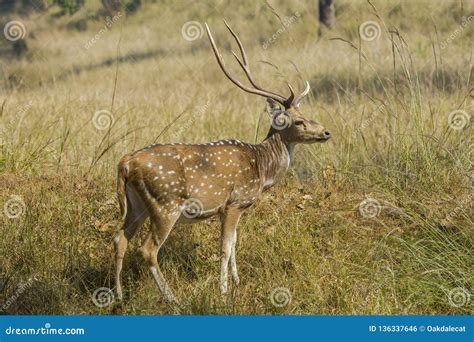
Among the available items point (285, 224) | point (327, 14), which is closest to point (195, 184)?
point (285, 224)

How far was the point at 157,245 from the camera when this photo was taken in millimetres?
6254

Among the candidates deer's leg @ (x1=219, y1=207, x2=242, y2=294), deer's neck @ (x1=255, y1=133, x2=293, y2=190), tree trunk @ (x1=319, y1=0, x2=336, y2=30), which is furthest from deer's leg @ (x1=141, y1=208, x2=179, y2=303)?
tree trunk @ (x1=319, y1=0, x2=336, y2=30)

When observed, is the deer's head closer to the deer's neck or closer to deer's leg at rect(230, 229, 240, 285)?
the deer's neck

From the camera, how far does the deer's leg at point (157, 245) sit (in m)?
6.20

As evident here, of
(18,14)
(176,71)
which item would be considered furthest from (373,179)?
(18,14)

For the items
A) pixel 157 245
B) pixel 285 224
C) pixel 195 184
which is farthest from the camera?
pixel 285 224

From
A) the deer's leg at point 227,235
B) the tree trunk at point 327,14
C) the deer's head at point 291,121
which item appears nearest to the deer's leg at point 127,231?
the deer's leg at point 227,235

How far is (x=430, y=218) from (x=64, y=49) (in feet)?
74.4

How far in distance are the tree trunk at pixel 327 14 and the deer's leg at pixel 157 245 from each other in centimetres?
2188

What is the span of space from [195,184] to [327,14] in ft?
73.4

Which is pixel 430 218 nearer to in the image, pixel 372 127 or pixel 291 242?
pixel 291 242

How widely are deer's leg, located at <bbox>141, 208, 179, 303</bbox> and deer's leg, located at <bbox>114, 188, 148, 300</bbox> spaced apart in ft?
Answer: 0.63

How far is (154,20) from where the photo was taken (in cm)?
3148

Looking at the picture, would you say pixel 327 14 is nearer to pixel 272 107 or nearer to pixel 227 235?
pixel 272 107
